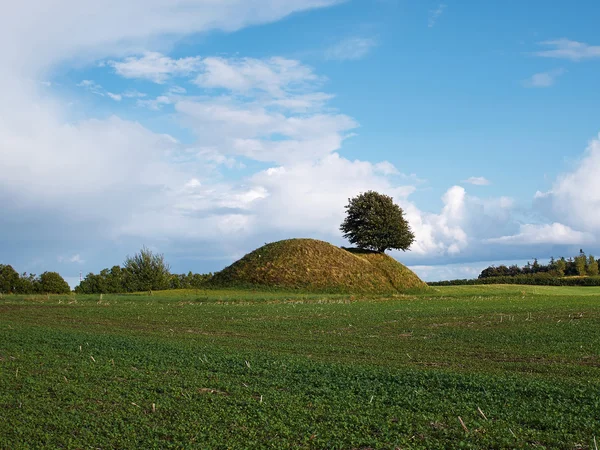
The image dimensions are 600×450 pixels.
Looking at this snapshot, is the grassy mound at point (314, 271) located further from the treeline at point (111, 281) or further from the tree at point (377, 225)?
the treeline at point (111, 281)

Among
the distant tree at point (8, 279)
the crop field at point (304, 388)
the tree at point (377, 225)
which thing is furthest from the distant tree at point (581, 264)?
the distant tree at point (8, 279)

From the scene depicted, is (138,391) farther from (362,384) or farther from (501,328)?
(501,328)

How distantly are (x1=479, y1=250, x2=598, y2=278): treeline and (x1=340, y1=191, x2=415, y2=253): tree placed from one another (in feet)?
154

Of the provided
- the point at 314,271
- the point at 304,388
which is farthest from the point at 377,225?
the point at 304,388

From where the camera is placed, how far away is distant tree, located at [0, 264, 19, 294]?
9512cm

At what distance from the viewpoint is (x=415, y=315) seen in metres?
35.3

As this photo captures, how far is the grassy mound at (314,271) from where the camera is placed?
217 feet

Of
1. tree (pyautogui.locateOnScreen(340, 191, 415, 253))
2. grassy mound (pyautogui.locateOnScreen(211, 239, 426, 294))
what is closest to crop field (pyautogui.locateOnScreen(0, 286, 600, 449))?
grassy mound (pyautogui.locateOnScreen(211, 239, 426, 294))

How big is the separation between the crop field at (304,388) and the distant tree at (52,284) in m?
75.7

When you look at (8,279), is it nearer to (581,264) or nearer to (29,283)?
(29,283)

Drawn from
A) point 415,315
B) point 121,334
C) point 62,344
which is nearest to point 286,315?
point 415,315

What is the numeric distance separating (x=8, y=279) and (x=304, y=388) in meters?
96.5

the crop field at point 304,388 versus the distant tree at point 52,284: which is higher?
the distant tree at point 52,284

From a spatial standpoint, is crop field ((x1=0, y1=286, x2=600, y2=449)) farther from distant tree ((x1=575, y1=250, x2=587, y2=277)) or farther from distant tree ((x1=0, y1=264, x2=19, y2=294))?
distant tree ((x1=575, y1=250, x2=587, y2=277))
